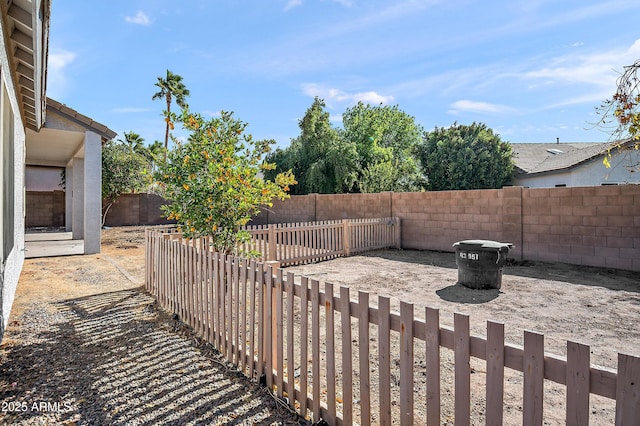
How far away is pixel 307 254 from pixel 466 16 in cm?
712

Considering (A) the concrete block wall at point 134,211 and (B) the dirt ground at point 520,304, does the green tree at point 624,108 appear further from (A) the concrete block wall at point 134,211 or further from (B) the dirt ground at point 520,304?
(A) the concrete block wall at point 134,211

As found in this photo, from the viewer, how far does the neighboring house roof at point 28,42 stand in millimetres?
4016

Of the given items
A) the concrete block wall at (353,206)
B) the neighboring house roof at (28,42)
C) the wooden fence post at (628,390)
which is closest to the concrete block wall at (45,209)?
the concrete block wall at (353,206)

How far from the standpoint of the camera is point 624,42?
20.1 feet

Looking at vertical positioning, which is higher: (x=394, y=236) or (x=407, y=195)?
(x=407, y=195)

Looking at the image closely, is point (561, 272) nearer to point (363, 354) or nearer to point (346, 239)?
point (346, 239)

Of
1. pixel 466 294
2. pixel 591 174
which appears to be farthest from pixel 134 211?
pixel 591 174

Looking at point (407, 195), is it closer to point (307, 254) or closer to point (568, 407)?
point (307, 254)

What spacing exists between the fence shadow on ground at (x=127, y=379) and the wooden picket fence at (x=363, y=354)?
25 centimetres

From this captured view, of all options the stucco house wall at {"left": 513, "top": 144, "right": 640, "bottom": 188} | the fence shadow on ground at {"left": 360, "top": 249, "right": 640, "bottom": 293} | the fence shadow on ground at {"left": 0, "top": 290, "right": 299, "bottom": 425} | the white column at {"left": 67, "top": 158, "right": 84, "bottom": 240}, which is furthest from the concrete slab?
the stucco house wall at {"left": 513, "top": 144, "right": 640, "bottom": 188}

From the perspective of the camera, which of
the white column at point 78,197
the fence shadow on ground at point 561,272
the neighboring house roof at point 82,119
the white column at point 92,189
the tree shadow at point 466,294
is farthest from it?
the white column at point 78,197

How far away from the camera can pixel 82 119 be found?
33.2 feet

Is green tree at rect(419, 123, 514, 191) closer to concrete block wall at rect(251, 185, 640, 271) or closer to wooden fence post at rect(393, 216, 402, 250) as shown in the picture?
concrete block wall at rect(251, 185, 640, 271)

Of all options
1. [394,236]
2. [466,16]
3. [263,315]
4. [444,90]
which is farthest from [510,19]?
[444,90]
